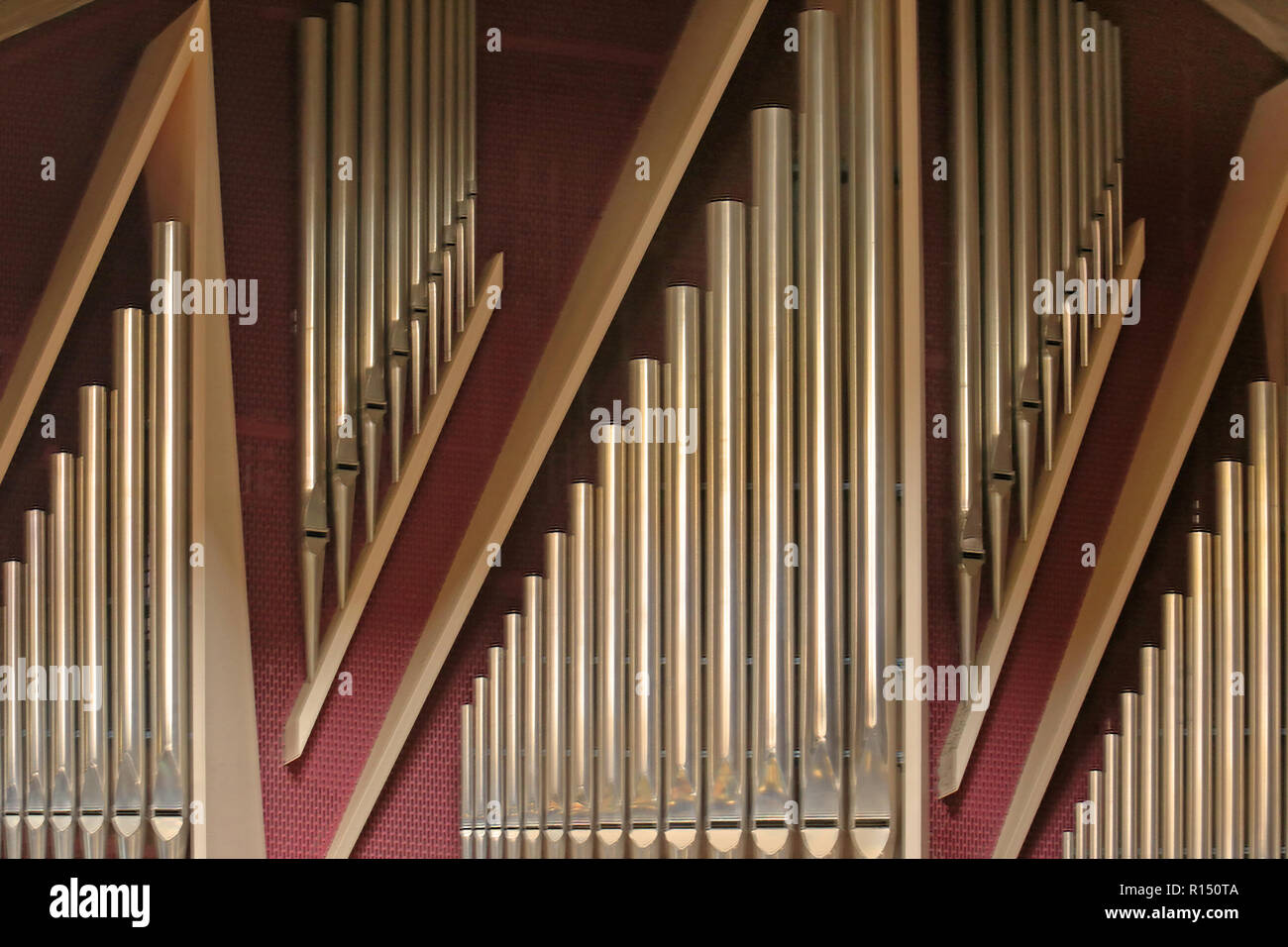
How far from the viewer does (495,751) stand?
4.89 m

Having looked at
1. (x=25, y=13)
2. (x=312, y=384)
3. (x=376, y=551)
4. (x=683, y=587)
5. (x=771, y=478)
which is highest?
(x=25, y=13)

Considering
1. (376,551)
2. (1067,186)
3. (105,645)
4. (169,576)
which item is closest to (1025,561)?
(1067,186)

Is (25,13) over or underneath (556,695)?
over

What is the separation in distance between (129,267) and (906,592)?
6.90ft

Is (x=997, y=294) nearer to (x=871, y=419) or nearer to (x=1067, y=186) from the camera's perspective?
(x=1067, y=186)

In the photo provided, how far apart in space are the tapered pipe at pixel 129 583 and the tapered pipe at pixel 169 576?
0.03m

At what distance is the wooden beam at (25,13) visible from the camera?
16.3 feet

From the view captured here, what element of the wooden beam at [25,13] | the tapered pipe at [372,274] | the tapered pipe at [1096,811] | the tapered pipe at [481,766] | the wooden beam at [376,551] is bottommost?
the tapered pipe at [1096,811]

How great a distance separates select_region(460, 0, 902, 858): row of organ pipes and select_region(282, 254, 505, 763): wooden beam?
358 millimetres

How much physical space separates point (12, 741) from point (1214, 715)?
3.07 metres

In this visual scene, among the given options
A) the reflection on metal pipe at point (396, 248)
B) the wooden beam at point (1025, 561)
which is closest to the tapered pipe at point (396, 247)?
the reflection on metal pipe at point (396, 248)

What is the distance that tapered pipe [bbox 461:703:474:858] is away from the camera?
4.88 metres

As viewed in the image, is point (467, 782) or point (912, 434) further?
point (912, 434)

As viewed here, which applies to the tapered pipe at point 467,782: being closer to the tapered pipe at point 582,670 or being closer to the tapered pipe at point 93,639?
the tapered pipe at point 582,670
